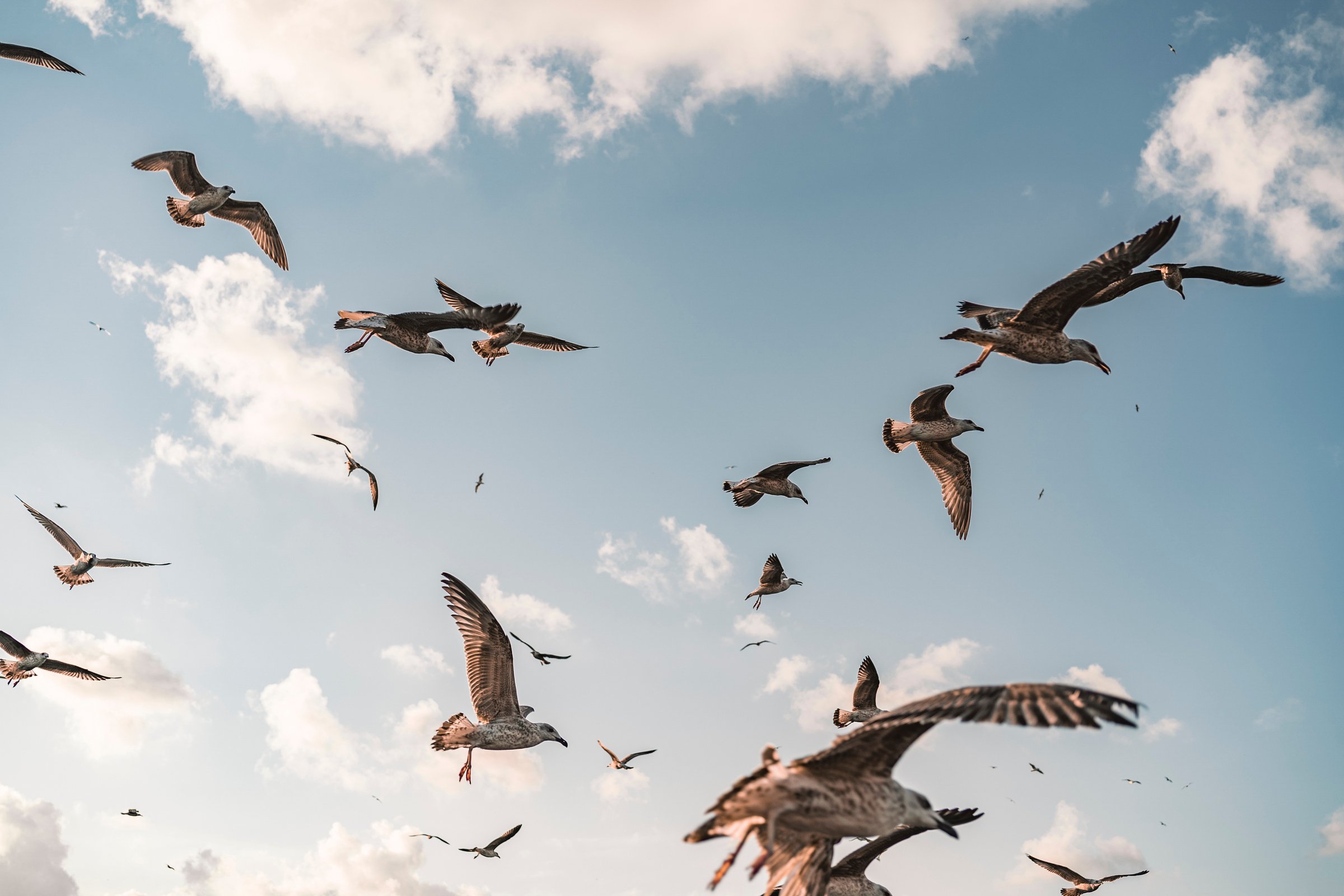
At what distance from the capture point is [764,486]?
2027cm

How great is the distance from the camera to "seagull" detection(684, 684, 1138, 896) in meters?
6.52

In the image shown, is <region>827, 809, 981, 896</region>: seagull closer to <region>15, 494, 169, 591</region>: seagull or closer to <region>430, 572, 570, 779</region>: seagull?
<region>430, 572, 570, 779</region>: seagull

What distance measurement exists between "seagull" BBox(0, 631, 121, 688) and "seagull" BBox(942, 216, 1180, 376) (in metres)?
19.1

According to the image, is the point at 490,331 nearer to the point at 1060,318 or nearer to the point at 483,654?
the point at 483,654

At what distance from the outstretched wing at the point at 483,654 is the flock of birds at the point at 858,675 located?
21 mm

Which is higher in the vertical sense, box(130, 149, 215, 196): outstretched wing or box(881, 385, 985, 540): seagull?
box(130, 149, 215, 196): outstretched wing

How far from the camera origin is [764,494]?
20.7 metres

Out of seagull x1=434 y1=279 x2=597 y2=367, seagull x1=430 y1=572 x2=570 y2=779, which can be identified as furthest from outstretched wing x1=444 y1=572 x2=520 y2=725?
seagull x1=434 y1=279 x2=597 y2=367

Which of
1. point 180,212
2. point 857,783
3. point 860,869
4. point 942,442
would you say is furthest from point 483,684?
point 180,212

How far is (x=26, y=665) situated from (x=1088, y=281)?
22621mm

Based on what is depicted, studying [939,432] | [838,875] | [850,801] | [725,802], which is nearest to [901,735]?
[850,801]

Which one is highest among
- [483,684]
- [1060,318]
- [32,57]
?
[32,57]

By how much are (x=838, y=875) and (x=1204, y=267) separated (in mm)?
13288

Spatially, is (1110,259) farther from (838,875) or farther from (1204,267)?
(838,875)
